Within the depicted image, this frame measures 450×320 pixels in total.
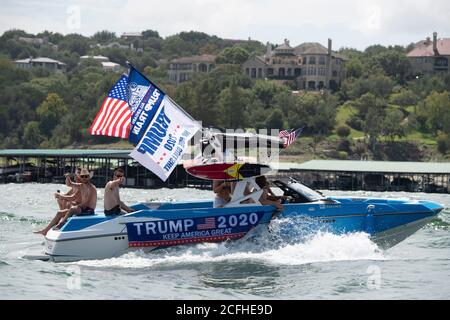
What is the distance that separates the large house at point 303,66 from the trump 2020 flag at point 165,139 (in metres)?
148

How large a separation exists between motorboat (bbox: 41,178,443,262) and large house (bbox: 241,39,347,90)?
480 ft

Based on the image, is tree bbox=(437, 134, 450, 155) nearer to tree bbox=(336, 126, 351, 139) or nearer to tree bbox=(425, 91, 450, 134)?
tree bbox=(425, 91, 450, 134)

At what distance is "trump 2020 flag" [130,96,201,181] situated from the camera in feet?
79.8

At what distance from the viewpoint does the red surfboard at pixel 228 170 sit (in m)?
25.1

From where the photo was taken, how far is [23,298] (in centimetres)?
2086

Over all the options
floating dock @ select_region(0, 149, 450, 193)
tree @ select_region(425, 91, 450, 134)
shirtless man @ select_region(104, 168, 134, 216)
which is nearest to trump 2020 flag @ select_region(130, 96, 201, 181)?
shirtless man @ select_region(104, 168, 134, 216)

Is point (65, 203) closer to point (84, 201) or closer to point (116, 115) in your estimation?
point (84, 201)

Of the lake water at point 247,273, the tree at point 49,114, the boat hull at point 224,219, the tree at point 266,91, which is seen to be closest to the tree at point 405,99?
the tree at point 266,91

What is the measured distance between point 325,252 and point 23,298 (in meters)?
7.71

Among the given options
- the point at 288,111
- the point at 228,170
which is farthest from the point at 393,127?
the point at 228,170

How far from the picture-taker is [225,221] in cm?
2509

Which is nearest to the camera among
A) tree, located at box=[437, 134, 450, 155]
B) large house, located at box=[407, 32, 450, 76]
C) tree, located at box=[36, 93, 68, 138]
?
tree, located at box=[437, 134, 450, 155]
